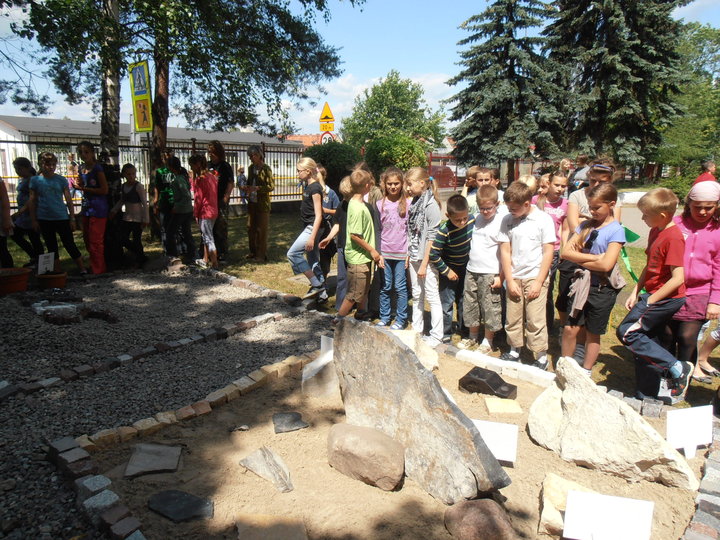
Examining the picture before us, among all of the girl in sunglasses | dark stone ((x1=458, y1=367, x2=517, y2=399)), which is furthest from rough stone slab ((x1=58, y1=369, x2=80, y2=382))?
the girl in sunglasses

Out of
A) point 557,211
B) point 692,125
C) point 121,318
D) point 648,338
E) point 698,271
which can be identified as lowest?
point 121,318

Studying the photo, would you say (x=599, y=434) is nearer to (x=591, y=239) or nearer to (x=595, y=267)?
(x=595, y=267)

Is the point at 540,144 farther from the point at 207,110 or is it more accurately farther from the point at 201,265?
the point at 201,265

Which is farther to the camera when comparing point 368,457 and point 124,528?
point 368,457

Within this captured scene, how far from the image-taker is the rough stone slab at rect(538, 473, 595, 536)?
260 cm

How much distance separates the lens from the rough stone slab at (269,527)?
248 centimetres

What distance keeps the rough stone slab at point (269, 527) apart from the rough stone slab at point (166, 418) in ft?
3.86

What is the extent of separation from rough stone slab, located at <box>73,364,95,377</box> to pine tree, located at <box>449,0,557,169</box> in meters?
20.0

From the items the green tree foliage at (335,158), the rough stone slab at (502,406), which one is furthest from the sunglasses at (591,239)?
the green tree foliage at (335,158)

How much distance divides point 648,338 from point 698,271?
0.79 m

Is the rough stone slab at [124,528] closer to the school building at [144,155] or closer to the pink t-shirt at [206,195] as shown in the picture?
the pink t-shirt at [206,195]

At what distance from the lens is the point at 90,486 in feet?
8.79

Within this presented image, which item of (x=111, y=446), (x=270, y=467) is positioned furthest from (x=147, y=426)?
(x=270, y=467)

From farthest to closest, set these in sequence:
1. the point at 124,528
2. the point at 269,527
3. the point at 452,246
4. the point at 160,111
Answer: the point at 160,111 < the point at 452,246 < the point at 269,527 < the point at 124,528
